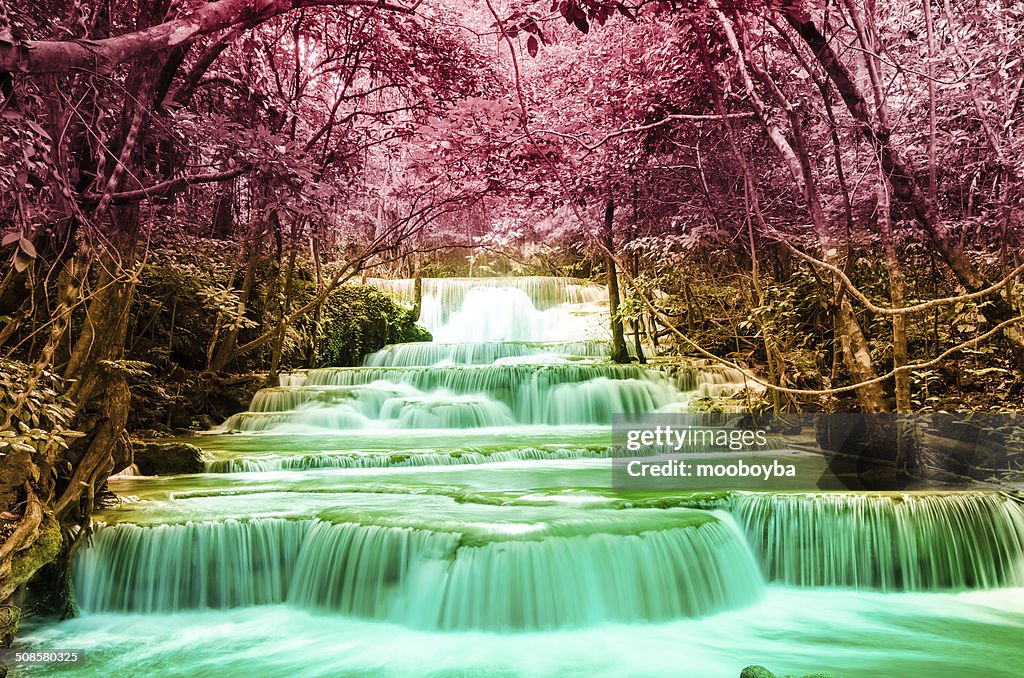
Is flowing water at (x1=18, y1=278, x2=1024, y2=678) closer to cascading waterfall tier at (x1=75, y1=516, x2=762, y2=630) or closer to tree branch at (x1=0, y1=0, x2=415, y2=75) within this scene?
cascading waterfall tier at (x1=75, y1=516, x2=762, y2=630)

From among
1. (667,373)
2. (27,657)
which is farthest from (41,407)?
(667,373)

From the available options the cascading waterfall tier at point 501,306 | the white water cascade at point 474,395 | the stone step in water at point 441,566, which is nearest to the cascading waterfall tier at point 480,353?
the white water cascade at point 474,395

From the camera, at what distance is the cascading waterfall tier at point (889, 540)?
5129 mm

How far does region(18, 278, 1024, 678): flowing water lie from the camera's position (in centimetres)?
421

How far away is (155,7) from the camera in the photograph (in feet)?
14.5

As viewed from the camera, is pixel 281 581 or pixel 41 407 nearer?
pixel 41 407

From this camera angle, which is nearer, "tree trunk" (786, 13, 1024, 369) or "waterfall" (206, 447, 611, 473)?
"tree trunk" (786, 13, 1024, 369)

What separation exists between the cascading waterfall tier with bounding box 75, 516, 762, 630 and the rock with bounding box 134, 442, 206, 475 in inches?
76.6

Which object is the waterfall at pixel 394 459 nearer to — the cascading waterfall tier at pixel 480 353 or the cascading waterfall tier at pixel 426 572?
the cascading waterfall tier at pixel 426 572

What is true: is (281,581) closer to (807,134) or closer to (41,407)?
(41,407)

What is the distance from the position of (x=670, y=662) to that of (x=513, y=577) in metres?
0.90

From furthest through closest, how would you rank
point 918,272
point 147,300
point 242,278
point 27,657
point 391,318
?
point 391,318 < point 242,278 < point 147,300 < point 918,272 < point 27,657

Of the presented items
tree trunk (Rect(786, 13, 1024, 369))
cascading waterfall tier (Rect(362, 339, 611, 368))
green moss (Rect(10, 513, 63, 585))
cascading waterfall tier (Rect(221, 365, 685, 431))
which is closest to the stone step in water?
green moss (Rect(10, 513, 63, 585))

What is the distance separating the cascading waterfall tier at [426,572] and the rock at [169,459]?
6.38 ft
